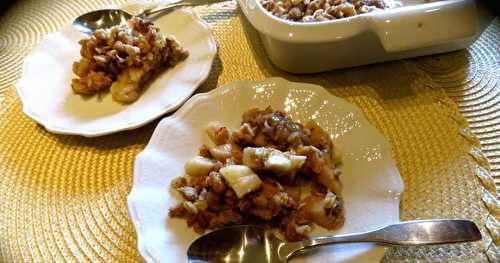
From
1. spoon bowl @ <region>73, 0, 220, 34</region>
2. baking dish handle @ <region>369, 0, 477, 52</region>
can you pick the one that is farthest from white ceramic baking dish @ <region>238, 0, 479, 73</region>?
spoon bowl @ <region>73, 0, 220, 34</region>

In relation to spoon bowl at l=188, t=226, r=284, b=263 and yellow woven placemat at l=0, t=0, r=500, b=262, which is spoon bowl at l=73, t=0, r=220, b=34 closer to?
yellow woven placemat at l=0, t=0, r=500, b=262

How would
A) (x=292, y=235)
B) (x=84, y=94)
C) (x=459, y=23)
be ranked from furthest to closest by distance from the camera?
(x=84, y=94)
(x=459, y=23)
(x=292, y=235)

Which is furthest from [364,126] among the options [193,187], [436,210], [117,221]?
[117,221]

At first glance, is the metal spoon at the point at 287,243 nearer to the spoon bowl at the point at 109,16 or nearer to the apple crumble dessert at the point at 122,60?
the apple crumble dessert at the point at 122,60

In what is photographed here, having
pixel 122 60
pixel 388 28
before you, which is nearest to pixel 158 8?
pixel 122 60

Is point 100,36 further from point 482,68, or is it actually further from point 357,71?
point 482,68

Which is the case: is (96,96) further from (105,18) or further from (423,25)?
(423,25)
